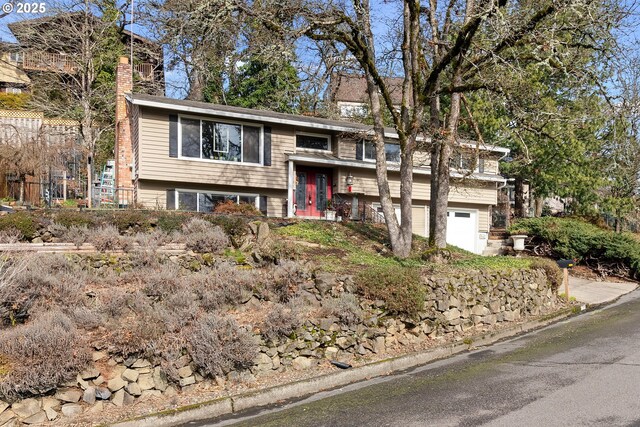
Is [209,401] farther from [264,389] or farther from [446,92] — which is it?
[446,92]

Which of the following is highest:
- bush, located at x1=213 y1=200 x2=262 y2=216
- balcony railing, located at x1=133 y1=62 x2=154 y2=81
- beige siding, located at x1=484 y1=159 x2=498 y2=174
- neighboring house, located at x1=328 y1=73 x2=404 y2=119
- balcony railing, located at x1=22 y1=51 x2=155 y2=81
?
balcony railing, located at x1=133 y1=62 x2=154 y2=81

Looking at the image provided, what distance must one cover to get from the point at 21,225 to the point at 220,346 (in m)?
6.40

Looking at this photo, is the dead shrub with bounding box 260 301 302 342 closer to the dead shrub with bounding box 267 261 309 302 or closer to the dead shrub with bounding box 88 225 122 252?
the dead shrub with bounding box 267 261 309 302

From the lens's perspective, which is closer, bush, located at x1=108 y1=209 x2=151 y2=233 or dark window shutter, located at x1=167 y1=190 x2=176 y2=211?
bush, located at x1=108 y1=209 x2=151 y2=233

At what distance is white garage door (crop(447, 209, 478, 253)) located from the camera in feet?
82.3

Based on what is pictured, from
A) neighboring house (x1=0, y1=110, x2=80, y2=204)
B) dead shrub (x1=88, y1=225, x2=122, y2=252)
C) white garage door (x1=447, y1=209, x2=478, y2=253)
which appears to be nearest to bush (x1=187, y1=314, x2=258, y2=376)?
dead shrub (x1=88, y1=225, x2=122, y2=252)

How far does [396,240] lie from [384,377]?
604cm

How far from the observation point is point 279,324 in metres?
7.54

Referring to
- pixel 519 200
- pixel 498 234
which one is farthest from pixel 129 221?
pixel 519 200

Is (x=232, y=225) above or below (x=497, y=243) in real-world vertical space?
above

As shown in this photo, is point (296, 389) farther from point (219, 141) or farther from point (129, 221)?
point (219, 141)

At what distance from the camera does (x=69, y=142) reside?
20.0 metres

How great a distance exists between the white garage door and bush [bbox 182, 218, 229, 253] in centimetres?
1560

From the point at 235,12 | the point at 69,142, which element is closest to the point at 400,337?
the point at 235,12
